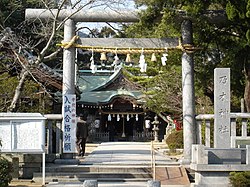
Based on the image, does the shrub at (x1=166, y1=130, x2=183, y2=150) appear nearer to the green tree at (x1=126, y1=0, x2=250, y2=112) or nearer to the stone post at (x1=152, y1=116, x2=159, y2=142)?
the green tree at (x1=126, y1=0, x2=250, y2=112)

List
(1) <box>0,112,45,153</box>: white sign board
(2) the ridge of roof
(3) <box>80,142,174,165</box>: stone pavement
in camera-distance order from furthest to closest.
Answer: (2) the ridge of roof → (3) <box>80,142,174,165</box>: stone pavement → (1) <box>0,112,45,153</box>: white sign board

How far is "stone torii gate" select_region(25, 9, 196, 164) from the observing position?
15.7m

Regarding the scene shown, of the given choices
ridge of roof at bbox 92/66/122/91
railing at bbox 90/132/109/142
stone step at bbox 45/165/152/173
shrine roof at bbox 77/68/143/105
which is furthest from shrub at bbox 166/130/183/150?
railing at bbox 90/132/109/142

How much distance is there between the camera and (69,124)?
15.5 meters

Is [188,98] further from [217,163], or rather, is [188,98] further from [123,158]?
[123,158]

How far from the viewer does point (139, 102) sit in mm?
37219

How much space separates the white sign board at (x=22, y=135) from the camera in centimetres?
1305

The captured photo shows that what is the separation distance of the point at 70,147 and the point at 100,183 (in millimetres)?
2623

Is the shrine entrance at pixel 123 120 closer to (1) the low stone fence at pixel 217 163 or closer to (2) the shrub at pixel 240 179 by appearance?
(1) the low stone fence at pixel 217 163

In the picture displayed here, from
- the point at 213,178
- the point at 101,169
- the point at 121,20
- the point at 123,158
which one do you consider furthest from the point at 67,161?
the point at 213,178

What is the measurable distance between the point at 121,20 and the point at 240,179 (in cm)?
672

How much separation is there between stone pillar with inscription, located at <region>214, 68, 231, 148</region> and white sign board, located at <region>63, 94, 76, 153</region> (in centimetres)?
436

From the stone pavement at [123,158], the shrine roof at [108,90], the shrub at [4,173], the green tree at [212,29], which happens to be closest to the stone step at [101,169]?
the stone pavement at [123,158]

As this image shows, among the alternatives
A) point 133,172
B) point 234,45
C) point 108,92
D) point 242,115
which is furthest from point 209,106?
point 108,92
